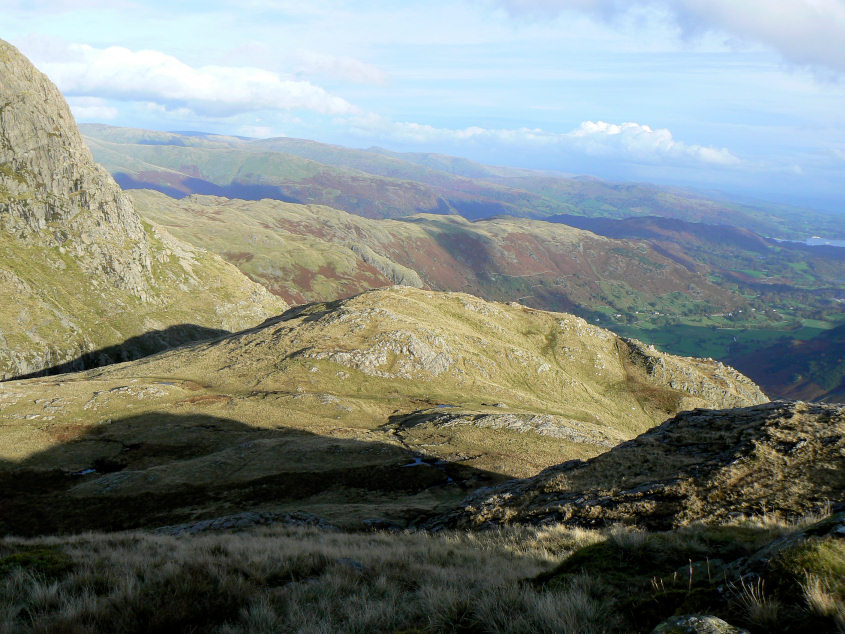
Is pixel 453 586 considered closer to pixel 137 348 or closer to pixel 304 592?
pixel 304 592

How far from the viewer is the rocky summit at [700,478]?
725 inches

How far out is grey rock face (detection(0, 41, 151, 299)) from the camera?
568 feet

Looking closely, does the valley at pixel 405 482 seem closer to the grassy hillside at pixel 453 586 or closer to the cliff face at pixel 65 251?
the grassy hillside at pixel 453 586

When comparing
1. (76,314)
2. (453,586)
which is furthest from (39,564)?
(76,314)

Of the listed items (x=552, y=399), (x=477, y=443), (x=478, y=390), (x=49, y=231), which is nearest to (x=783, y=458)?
(x=477, y=443)

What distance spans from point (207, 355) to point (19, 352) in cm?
8583

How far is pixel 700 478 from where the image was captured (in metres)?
20.7

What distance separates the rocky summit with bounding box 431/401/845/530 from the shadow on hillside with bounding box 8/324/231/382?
147118 millimetres

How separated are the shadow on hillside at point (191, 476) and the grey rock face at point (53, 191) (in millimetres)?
Result: 147548

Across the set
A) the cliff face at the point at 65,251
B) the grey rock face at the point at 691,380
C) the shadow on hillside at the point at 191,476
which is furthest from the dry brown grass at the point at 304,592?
the cliff face at the point at 65,251

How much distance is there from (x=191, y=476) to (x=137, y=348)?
13654 centimetres

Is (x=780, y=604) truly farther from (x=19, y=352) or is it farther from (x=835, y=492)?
(x=19, y=352)

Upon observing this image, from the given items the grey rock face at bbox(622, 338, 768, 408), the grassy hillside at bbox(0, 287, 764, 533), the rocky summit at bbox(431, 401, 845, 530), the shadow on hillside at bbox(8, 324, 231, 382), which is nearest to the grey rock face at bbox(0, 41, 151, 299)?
the shadow on hillside at bbox(8, 324, 231, 382)

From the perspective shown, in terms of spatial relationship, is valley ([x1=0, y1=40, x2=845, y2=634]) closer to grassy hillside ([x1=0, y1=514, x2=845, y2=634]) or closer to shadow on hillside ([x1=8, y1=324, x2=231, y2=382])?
grassy hillside ([x1=0, y1=514, x2=845, y2=634])
